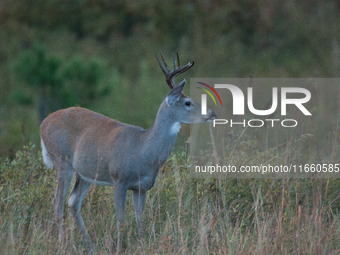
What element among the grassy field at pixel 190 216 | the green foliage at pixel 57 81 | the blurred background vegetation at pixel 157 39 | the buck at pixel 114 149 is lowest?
the grassy field at pixel 190 216

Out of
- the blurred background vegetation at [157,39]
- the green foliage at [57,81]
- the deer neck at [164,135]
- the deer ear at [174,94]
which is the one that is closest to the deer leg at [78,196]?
the deer neck at [164,135]

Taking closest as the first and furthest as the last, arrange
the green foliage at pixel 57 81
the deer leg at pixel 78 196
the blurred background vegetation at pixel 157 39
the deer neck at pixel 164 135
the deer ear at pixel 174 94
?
the deer ear at pixel 174 94 → the deer neck at pixel 164 135 → the deer leg at pixel 78 196 → the green foliage at pixel 57 81 → the blurred background vegetation at pixel 157 39

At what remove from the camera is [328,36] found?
503 inches

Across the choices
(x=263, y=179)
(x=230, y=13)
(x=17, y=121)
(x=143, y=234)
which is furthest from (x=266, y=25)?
(x=143, y=234)

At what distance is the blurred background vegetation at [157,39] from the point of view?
10445 millimetres

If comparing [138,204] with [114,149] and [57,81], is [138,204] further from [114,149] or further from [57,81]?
[57,81]

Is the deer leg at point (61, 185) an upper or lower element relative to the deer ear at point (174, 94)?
lower

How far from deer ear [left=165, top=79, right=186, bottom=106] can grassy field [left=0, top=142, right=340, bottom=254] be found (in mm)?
722

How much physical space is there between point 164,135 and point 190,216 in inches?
29.9

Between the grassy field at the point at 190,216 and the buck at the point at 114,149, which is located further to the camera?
the buck at the point at 114,149

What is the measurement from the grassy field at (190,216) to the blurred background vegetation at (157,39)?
4081 millimetres

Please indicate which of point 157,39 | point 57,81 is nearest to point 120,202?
point 57,81

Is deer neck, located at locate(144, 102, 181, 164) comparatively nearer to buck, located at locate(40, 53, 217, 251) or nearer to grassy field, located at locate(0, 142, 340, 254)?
buck, located at locate(40, 53, 217, 251)

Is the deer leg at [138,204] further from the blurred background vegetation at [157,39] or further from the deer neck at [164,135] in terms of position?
the blurred background vegetation at [157,39]
